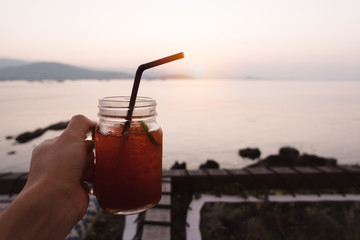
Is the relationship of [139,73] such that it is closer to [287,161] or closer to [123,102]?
[123,102]

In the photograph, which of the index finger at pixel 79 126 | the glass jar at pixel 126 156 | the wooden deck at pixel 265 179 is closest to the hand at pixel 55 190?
the index finger at pixel 79 126

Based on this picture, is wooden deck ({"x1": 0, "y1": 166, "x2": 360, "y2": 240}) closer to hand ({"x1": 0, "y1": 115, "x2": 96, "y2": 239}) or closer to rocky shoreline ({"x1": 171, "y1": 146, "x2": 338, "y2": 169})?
rocky shoreline ({"x1": 171, "y1": 146, "x2": 338, "y2": 169})

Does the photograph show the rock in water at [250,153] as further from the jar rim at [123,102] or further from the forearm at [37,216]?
the forearm at [37,216]

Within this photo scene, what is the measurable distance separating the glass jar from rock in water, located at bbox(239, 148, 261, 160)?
1313 cm

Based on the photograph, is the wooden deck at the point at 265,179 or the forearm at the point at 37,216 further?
the wooden deck at the point at 265,179

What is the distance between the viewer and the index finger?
1857 mm

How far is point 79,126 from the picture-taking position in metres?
1.89

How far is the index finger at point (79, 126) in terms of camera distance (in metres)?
1.86

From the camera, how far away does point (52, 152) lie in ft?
5.72

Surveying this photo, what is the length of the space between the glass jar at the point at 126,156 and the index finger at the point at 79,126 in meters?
0.11

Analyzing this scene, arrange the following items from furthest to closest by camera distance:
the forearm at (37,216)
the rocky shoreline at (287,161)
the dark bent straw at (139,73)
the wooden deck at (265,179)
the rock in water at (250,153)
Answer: the rock in water at (250,153)
the rocky shoreline at (287,161)
the wooden deck at (265,179)
the dark bent straw at (139,73)
the forearm at (37,216)

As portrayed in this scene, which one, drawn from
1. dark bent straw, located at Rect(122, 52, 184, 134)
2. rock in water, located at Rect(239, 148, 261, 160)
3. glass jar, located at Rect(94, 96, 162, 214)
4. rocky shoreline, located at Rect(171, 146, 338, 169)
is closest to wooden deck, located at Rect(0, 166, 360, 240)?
rocky shoreline, located at Rect(171, 146, 338, 169)

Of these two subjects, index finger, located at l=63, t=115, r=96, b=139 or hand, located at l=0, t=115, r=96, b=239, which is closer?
hand, located at l=0, t=115, r=96, b=239

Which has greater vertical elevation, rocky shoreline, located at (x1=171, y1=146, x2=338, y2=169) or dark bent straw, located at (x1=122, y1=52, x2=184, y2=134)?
dark bent straw, located at (x1=122, y1=52, x2=184, y2=134)
